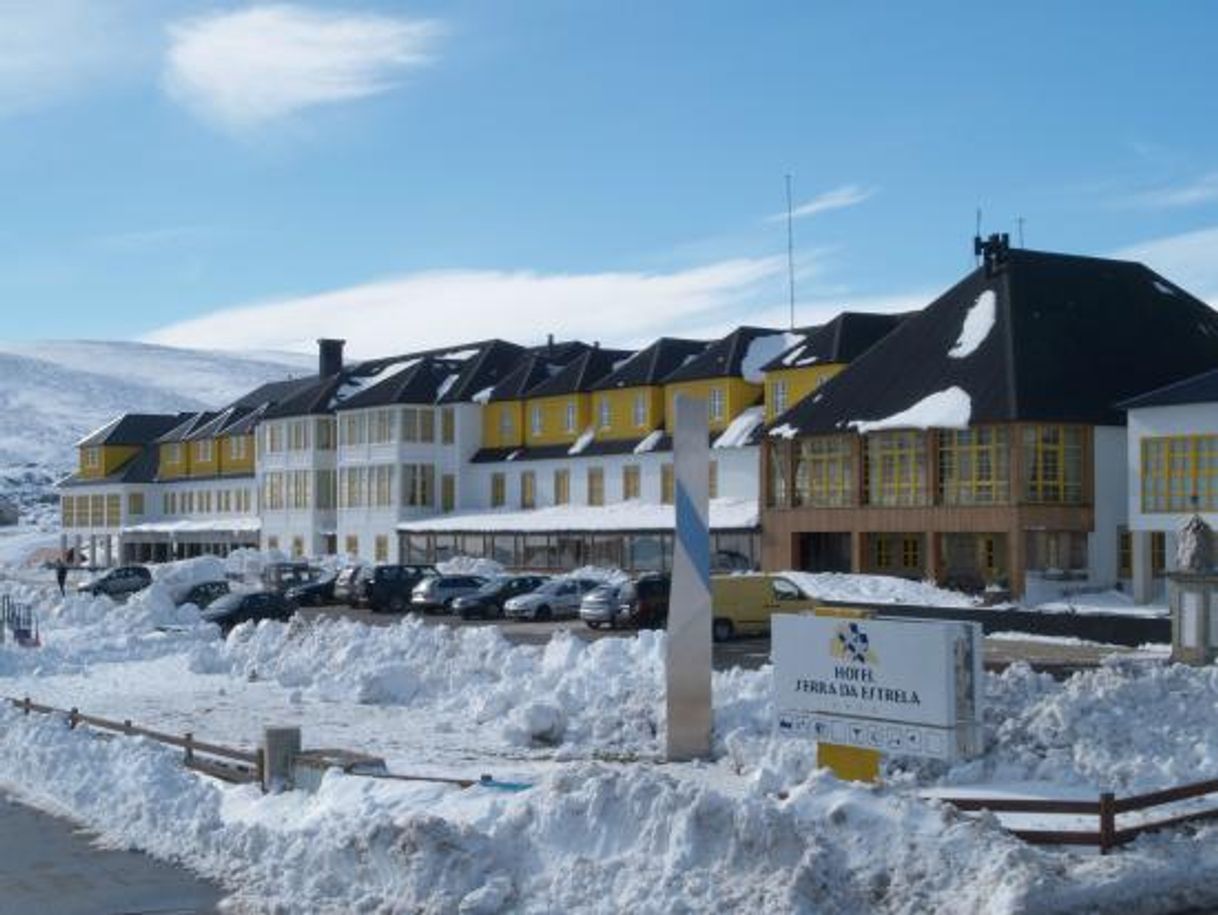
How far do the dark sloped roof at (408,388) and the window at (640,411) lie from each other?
40.8ft

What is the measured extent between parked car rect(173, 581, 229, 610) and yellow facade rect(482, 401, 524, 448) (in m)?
24.0

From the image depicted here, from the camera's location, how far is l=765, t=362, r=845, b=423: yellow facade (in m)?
56.0

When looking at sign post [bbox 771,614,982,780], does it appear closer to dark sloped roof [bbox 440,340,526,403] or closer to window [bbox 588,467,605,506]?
window [bbox 588,467,605,506]

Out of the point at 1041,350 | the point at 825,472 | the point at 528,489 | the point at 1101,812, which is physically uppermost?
the point at 1041,350

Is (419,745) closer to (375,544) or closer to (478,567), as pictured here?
(478,567)

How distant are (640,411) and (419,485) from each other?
12746 mm

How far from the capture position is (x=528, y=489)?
69188 mm

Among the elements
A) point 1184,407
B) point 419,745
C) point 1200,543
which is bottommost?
point 419,745

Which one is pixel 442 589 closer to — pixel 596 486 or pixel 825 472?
pixel 825 472

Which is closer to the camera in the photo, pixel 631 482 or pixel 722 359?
pixel 722 359

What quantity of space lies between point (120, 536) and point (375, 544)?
30.3 metres

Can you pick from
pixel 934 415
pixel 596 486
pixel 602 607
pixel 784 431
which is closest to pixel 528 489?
pixel 596 486

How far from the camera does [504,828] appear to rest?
1371cm

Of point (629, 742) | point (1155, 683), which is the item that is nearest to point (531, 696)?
point (629, 742)
